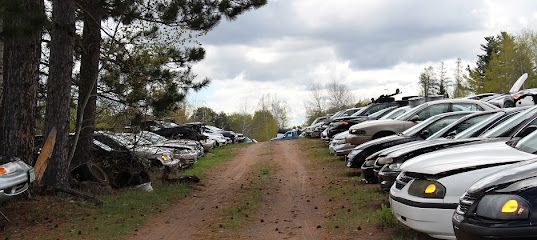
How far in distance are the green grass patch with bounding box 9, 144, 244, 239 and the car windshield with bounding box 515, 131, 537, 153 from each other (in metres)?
5.35

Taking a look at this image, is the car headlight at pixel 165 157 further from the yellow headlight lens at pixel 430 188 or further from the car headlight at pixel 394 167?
the yellow headlight lens at pixel 430 188

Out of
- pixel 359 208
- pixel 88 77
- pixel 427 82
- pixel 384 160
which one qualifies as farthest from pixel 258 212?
pixel 427 82

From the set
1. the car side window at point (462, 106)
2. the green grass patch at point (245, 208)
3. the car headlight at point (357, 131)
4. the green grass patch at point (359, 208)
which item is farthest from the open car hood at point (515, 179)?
the car side window at point (462, 106)

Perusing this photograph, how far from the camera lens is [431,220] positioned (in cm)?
568

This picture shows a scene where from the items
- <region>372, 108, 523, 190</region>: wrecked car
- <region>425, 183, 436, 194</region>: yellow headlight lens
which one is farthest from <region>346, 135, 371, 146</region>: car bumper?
<region>425, 183, 436, 194</region>: yellow headlight lens

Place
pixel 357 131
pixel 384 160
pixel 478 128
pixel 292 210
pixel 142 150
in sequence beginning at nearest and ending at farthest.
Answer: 1. pixel 478 128
2. pixel 384 160
3. pixel 292 210
4. pixel 357 131
5. pixel 142 150

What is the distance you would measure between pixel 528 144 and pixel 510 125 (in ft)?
7.59

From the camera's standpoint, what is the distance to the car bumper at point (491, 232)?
146 inches

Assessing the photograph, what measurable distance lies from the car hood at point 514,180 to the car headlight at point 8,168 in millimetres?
6980

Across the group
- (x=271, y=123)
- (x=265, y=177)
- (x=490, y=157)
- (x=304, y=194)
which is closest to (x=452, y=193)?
(x=490, y=157)

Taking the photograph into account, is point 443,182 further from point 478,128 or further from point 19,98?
point 19,98

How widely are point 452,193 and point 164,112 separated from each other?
9857 mm

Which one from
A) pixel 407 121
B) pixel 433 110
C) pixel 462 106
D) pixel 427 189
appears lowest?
pixel 427 189

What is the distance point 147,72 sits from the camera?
13.7 meters
